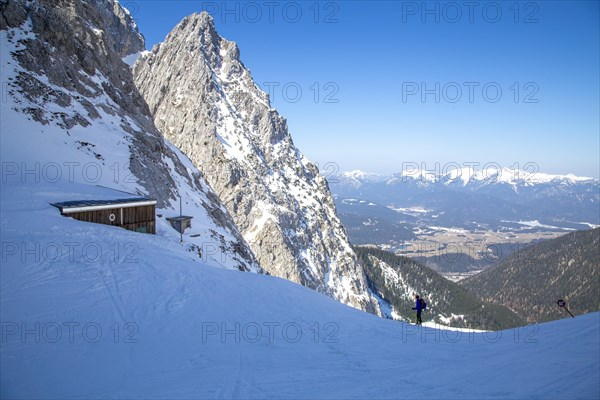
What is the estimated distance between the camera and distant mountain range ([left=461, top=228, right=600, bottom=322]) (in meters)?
154

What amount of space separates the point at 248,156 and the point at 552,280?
563ft

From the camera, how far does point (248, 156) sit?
8806 centimetres

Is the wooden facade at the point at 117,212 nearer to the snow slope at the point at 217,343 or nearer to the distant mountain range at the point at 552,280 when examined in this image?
the snow slope at the point at 217,343

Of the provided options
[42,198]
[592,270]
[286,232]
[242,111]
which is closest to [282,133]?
[242,111]

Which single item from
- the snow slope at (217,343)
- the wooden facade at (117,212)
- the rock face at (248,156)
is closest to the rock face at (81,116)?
the wooden facade at (117,212)

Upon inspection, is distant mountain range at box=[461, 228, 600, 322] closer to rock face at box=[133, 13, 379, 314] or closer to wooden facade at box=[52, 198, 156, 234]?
rock face at box=[133, 13, 379, 314]

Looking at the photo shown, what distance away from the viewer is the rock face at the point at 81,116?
28.8 meters

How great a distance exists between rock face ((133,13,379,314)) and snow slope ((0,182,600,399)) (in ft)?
208

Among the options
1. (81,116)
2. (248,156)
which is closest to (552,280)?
(248,156)

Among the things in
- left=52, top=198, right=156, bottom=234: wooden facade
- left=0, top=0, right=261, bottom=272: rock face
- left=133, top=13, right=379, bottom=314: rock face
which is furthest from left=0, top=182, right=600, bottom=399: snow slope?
left=133, top=13, right=379, bottom=314: rock face

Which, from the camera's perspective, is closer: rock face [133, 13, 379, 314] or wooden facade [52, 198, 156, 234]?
wooden facade [52, 198, 156, 234]

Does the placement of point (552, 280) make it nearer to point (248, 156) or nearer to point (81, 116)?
point (248, 156)

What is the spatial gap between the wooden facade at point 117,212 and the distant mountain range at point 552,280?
173 metres

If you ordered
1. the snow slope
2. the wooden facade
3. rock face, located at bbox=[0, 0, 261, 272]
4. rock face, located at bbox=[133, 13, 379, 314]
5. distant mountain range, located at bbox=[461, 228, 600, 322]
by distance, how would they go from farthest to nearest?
1. distant mountain range, located at bbox=[461, 228, 600, 322]
2. rock face, located at bbox=[133, 13, 379, 314]
3. rock face, located at bbox=[0, 0, 261, 272]
4. the wooden facade
5. the snow slope
